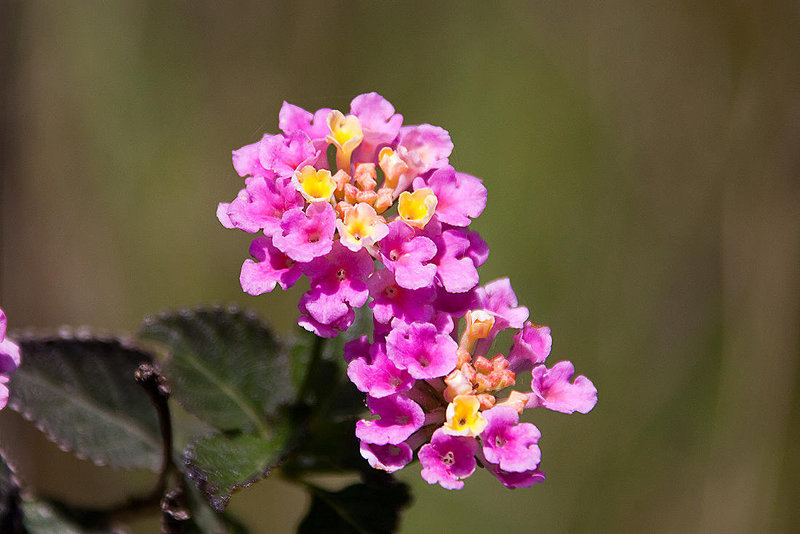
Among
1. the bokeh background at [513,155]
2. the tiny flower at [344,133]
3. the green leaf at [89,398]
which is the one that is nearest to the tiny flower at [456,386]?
the tiny flower at [344,133]

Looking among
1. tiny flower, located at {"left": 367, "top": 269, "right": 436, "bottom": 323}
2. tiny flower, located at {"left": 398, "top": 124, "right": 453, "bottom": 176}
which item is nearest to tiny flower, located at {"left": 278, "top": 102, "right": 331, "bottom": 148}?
tiny flower, located at {"left": 398, "top": 124, "right": 453, "bottom": 176}

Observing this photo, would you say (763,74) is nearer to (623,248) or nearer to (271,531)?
(623,248)

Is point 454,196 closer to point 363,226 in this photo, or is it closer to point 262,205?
point 363,226

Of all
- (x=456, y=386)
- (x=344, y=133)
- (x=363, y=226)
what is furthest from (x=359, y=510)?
(x=344, y=133)

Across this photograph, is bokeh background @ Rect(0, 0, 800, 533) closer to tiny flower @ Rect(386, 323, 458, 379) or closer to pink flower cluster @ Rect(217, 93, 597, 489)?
pink flower cluster @ Rect(217, 93, 597, 489)

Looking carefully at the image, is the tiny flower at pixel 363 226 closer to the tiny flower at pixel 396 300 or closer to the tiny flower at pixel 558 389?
the tiny flower at pixel 396 300

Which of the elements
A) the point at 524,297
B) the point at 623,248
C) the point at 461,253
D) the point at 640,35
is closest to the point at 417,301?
the point at 461,253
